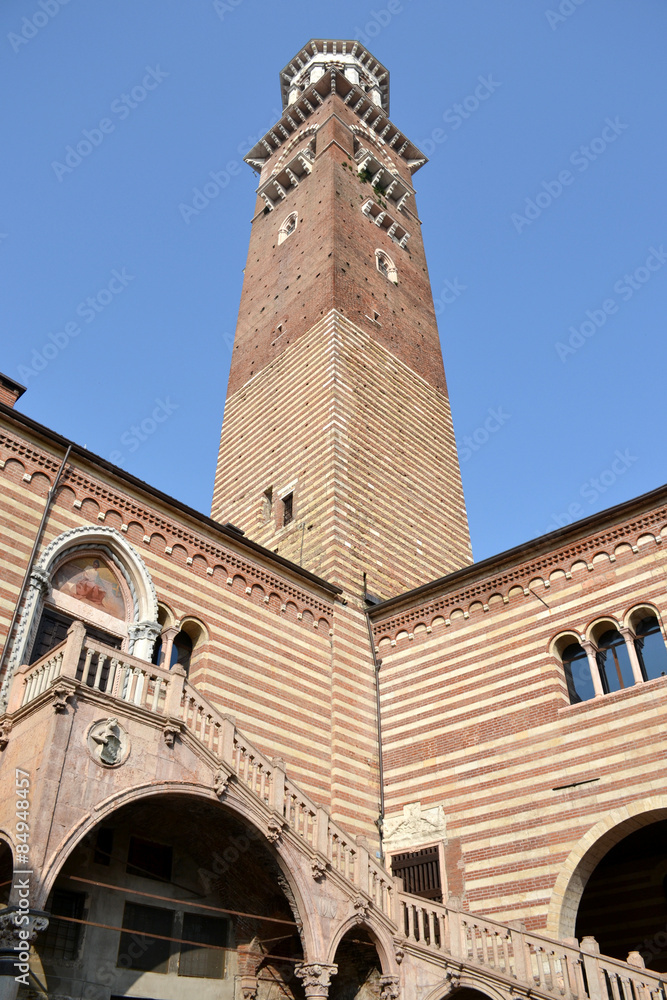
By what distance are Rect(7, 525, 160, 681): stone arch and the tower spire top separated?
1176 inches

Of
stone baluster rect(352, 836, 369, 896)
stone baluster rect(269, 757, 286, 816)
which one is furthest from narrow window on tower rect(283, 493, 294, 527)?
stone baluster rect(352, 836, 369, 896)

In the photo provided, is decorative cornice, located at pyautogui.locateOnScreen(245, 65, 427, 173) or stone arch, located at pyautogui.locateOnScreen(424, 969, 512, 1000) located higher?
decorative cornice, located at pyautogui.locateOnScreen(245, 65, 427, 173)

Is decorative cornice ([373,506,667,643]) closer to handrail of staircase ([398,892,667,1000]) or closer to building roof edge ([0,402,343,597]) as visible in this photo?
building roof edge ([0,402,343,597])

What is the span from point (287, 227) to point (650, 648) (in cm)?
2139

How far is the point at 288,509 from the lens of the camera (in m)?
20.6

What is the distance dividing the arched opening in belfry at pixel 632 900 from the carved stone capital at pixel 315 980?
6.33 meters

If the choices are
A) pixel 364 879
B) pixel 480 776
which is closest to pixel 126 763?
pixel 364 879

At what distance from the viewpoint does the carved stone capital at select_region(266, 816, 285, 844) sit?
1070 centimetres

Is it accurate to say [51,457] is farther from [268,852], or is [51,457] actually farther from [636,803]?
[636,803]

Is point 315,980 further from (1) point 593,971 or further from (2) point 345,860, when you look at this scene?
(1) point 593,971

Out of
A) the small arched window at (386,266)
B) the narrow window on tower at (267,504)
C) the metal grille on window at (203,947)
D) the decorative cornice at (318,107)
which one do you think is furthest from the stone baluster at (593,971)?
the decorative cornice at (318,107)

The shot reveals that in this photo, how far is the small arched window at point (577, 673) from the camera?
13859mm

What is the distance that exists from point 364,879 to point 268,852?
1.63 metres

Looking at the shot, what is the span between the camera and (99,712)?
966 cm
